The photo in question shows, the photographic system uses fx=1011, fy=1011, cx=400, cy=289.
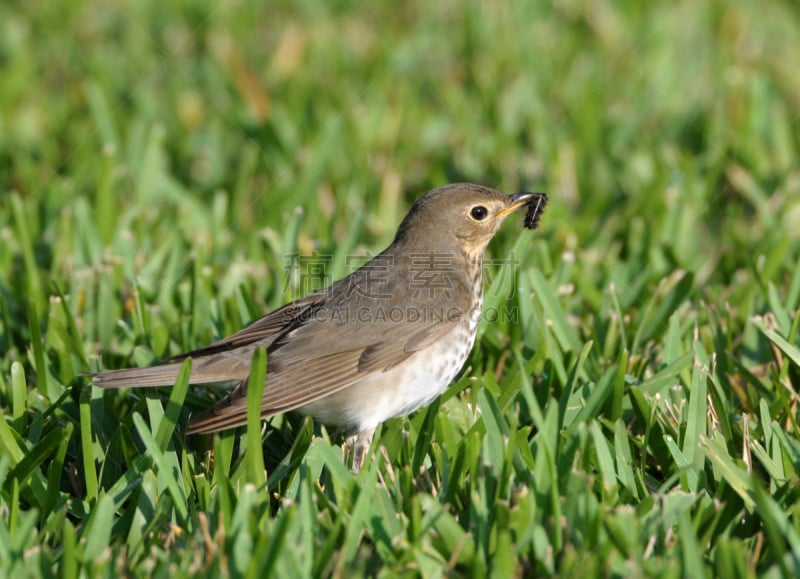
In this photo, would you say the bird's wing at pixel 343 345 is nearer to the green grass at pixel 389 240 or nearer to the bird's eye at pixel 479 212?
the green grass at pixel 389 240

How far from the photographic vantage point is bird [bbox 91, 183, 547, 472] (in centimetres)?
402

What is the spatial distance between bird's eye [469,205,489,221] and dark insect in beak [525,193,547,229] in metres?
0.30

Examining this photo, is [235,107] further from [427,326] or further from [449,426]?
[449,426]

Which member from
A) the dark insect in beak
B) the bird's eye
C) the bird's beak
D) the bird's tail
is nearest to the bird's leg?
the bird's tail

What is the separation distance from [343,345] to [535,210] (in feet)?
4.32

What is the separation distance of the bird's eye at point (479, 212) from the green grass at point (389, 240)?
13.7 inches

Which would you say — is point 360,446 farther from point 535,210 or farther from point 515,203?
point 535,210

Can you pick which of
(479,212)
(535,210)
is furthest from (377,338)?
(535,210)

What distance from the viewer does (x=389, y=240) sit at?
6.01m

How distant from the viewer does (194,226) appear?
607cm

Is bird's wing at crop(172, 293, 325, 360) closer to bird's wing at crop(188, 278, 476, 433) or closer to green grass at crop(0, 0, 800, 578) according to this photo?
bird's wing at crop(188, 278, 476, 433)

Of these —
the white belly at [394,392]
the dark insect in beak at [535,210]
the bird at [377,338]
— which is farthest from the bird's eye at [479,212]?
the white belly at [394,392]

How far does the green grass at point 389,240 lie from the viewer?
321 cm

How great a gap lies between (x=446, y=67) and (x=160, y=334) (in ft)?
14.1
